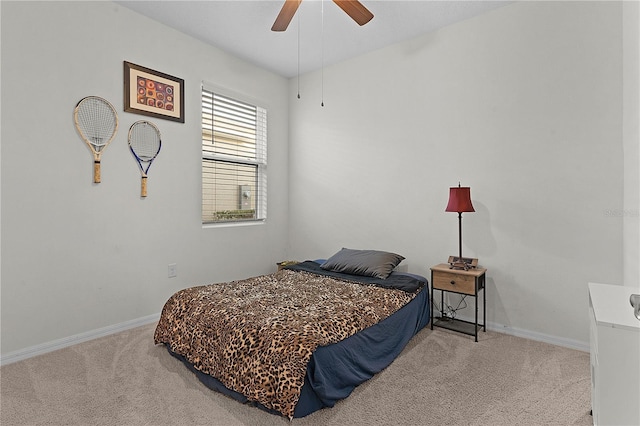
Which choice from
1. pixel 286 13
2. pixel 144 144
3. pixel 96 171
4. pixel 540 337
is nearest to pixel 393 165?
pixel 286 13

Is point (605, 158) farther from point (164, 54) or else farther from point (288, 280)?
point (164, 54)

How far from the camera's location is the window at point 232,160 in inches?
144

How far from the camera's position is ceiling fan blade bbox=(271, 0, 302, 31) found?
2.35 m

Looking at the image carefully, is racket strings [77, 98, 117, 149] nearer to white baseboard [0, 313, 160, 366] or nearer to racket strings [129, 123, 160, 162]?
racket strings [129, 123, 160, 162]

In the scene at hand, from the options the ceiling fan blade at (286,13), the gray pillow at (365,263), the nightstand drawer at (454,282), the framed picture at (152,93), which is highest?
the ceiling fan blade at (286,13)

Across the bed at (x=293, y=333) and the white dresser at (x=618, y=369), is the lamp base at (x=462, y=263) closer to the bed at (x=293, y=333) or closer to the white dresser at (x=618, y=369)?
the bed at (x=293, y=333)

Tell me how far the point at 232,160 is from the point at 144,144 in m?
1.00

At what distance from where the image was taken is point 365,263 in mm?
3160

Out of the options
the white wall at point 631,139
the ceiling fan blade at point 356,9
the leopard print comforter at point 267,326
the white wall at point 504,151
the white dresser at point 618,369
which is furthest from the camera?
the white wall at point 504,151

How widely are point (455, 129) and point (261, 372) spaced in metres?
2.61

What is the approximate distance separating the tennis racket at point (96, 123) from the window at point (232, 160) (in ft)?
3.05

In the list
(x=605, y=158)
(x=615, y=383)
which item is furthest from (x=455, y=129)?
(x=615, y=383)

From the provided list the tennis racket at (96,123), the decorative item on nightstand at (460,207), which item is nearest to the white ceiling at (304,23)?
the tennis racket at (96,123)

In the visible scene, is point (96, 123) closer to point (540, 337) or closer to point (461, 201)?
point (461, 201)
